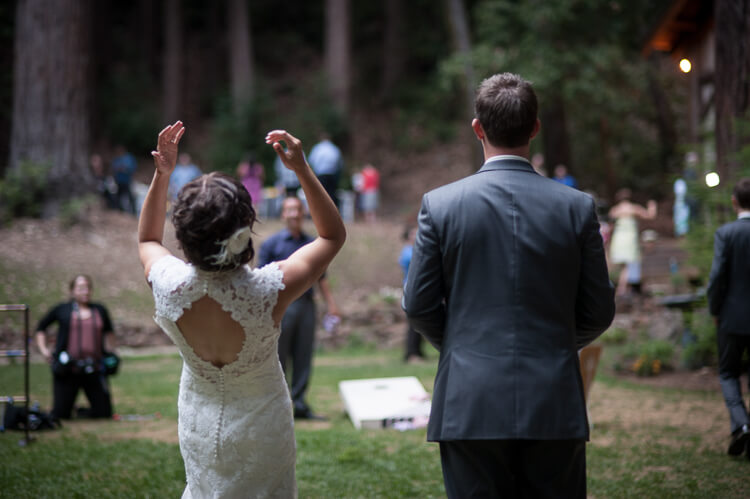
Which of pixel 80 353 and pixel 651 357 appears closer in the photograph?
pixel 80 353

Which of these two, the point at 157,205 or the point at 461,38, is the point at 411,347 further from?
the point at 461,38

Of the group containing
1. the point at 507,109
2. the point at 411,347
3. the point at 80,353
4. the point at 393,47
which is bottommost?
Result: the point at 411,347

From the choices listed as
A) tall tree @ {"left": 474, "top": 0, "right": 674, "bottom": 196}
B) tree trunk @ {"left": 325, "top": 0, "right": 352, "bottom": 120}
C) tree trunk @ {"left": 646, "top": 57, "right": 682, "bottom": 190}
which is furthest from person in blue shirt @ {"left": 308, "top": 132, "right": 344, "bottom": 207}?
tree trunk @ {"left": 646, "top": 57, "right": 682, "bottom": 190}

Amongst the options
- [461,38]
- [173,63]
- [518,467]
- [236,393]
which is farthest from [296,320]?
[173,63]

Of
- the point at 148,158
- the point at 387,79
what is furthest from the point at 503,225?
the point at 387,79

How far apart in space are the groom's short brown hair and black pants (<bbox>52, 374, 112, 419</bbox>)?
20.0 feet

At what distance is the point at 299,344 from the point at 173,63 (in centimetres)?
2423

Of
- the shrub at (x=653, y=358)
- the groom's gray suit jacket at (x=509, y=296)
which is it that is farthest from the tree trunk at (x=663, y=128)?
the groom's gray suit jacket at (x=509, y=296)

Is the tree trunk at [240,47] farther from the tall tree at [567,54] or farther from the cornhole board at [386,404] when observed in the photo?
the cornhole board at [386,404]

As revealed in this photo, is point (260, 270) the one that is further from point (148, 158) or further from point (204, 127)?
point (204, 127)

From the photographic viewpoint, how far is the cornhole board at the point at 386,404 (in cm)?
688

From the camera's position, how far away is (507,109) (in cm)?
269

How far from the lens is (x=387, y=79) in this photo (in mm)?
32406

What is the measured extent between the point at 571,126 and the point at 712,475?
21418mm
